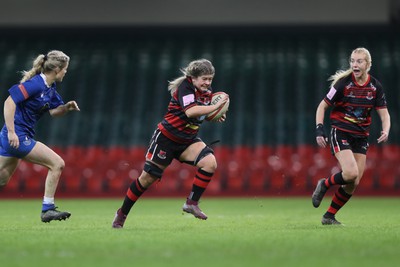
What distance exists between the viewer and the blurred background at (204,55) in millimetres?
23594

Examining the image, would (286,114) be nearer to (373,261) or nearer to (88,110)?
(88,110)

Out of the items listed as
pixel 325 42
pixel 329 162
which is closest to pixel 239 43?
pixel 325 42

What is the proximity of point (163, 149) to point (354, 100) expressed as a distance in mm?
2164

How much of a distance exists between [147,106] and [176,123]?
52.5 ft

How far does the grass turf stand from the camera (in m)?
6.08

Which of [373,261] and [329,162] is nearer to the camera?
[373,261]

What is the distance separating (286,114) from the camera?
23750 millimetres

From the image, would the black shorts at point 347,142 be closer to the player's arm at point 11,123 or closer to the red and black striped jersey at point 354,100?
the red and black striped jersey at point 354,100

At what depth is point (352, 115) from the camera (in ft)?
30.1

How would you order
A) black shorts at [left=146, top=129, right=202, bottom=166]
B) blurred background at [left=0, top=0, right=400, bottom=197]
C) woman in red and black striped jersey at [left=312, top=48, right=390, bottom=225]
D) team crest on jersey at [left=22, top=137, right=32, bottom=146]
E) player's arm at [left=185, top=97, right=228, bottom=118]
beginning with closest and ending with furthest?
player's arm at [left=185, top=97, right=228, bottom=118] → black shorts at [left=146, top=129, right=202, bottom=166] → team crest on jersey at [left=22, top=137, right=32, bottom=146] → woman in red and black striped jersey at [left=312, top=48, right=390, bottom=225] → blurred background at [left=0, top=0, right=400, bottom=197]

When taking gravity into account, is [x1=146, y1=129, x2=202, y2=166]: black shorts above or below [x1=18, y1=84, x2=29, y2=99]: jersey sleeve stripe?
below

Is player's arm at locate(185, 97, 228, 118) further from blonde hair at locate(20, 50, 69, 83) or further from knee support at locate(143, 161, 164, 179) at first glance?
blonde hair at locate(20, 50, 69, 83)

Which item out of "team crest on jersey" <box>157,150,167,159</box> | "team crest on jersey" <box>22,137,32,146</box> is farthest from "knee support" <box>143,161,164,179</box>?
"team crest on jersey" <box>22,137,32,146</box>

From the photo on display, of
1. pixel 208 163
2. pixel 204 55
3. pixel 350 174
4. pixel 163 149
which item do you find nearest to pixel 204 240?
pixel 208 163
